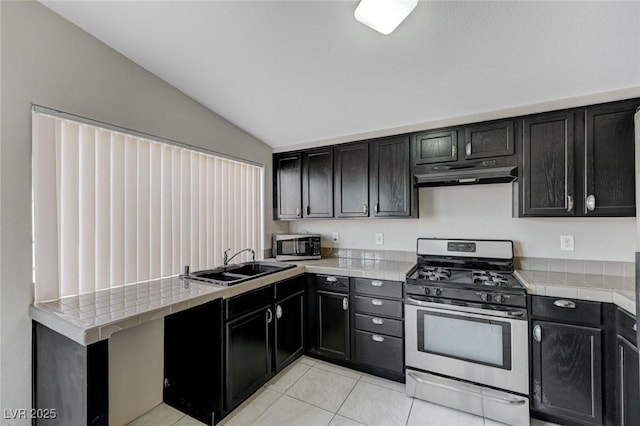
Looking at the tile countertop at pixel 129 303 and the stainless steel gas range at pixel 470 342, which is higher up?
the tile countertop at pixel 129 303

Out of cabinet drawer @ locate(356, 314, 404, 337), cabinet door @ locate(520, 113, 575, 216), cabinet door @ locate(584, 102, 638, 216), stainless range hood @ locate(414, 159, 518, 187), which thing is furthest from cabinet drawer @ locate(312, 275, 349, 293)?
cabinet door @ locate(584, 102, 638, 216)

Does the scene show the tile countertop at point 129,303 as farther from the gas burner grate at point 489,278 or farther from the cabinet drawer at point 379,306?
the gas burner grate at point 489,278

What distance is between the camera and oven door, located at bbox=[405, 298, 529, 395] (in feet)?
6.14

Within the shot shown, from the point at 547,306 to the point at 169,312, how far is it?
233 cm

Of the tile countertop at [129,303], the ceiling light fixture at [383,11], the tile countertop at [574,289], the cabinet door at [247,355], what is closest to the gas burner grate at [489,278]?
the tile countertop at [574,289]

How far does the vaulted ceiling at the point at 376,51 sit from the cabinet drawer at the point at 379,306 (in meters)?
1.61

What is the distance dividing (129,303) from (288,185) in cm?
199

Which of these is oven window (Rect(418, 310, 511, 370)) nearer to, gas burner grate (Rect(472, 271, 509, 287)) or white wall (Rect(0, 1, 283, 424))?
gas burner grate (Rect(472, 271, 509, 287))

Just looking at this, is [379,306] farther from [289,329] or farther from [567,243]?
[567,243]

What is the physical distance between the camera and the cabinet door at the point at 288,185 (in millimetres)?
3152

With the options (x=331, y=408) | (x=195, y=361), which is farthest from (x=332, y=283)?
(x=195, y=361)

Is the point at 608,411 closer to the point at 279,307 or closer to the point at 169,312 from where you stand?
the point at 279,307

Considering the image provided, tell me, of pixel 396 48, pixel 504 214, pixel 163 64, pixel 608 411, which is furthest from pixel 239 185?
pixel 608 411

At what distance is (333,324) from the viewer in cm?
255
